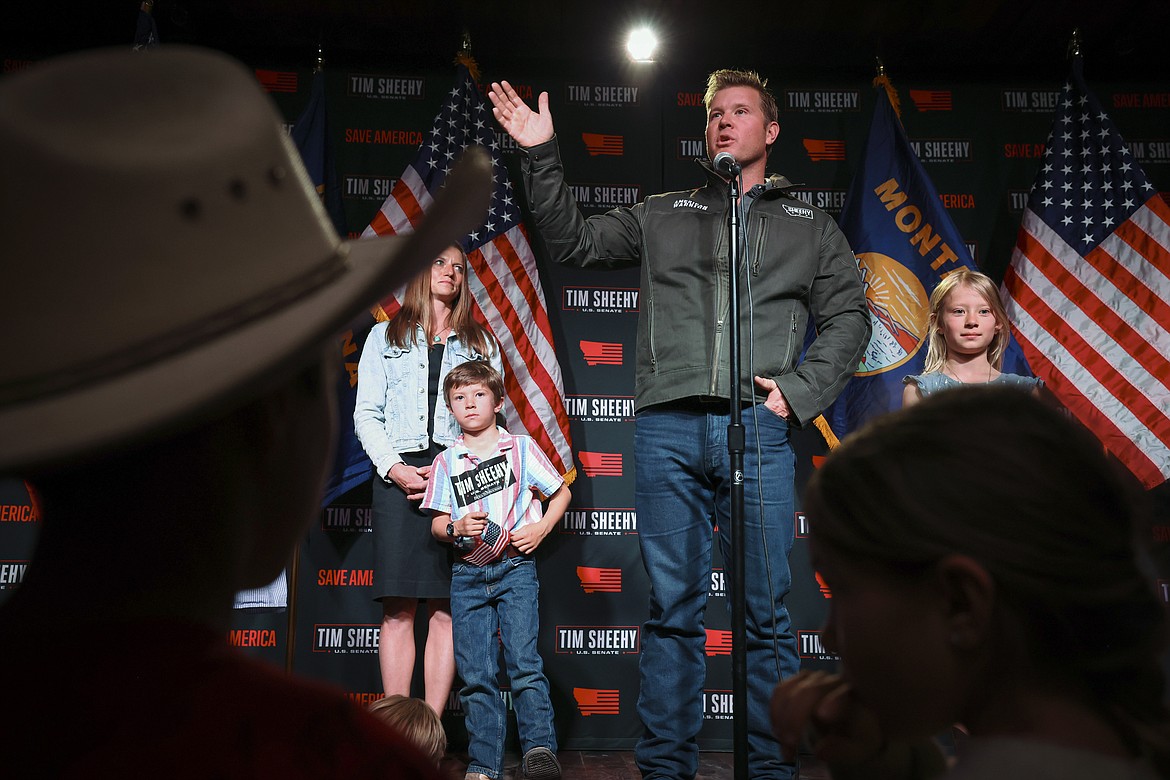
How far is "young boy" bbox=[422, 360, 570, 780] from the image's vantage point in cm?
319

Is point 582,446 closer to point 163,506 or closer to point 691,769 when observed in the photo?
point 691,769

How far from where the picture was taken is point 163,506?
1.82 feet

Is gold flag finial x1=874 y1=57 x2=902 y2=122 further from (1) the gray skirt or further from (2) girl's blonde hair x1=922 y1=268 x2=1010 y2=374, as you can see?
(1) the gray skirt

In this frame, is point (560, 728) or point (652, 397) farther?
point (560, 728)

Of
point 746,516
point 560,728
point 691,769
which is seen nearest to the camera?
point 691,769

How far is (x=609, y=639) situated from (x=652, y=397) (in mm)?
1838

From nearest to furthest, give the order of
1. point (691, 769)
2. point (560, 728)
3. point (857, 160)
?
point (691, 769)
point (560, 728)
point (857, 160)

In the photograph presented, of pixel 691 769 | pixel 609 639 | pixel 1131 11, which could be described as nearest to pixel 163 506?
pixel 691 769

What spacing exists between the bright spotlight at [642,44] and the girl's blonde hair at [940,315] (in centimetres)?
201

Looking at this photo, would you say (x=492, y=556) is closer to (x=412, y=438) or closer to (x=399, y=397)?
(x=412, y=438)

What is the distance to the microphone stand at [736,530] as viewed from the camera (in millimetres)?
2287

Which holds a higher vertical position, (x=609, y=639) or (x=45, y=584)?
(x=45, y=584)

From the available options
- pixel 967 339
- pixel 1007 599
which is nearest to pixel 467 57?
pixel 967 339

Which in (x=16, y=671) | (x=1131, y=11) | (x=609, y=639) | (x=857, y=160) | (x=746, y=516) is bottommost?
(x=609, y=639)
